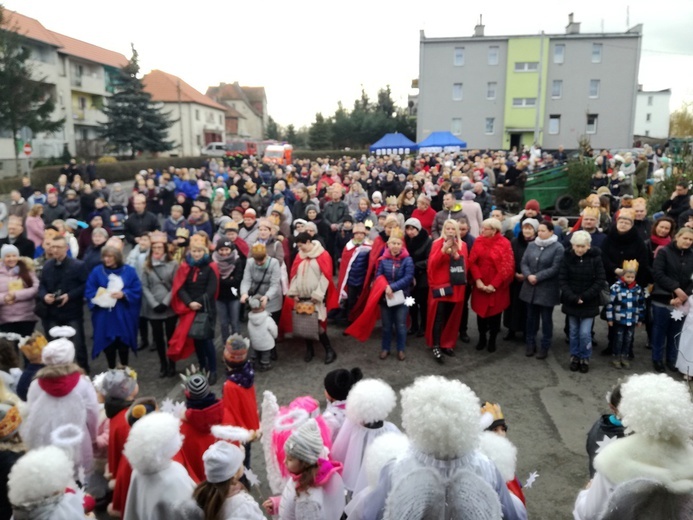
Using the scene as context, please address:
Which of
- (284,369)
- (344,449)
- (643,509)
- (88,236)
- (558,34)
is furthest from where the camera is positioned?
(558,34)

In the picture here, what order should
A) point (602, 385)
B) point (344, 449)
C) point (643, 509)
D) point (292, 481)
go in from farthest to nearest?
point (602, 385), point (344, 449), point (292, 481), point (643, 509)

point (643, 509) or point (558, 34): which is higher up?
point (558, 34)

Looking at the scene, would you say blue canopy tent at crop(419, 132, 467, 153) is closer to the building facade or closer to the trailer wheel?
the trailer wheel

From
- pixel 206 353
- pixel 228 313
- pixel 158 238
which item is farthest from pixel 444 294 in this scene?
pixel 158 238

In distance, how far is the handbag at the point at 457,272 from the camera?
694 cm

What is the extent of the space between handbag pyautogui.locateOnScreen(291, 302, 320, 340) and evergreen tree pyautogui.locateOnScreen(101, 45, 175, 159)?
1436 inches

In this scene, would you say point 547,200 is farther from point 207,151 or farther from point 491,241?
point 207,151

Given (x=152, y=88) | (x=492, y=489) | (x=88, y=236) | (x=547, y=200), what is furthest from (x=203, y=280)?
(x=152, y=88)

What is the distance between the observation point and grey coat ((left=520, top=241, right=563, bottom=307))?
→ 6688 millimetres

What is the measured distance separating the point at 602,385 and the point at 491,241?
2206 mm

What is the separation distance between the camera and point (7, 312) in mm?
6266

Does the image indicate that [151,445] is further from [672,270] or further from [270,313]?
[672,270]

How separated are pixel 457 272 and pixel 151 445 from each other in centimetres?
491

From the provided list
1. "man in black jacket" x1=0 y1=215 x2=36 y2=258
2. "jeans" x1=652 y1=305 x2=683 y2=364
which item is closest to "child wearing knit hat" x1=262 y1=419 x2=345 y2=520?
"jeans" x1=652 y1=305 x2=683 y2=364
